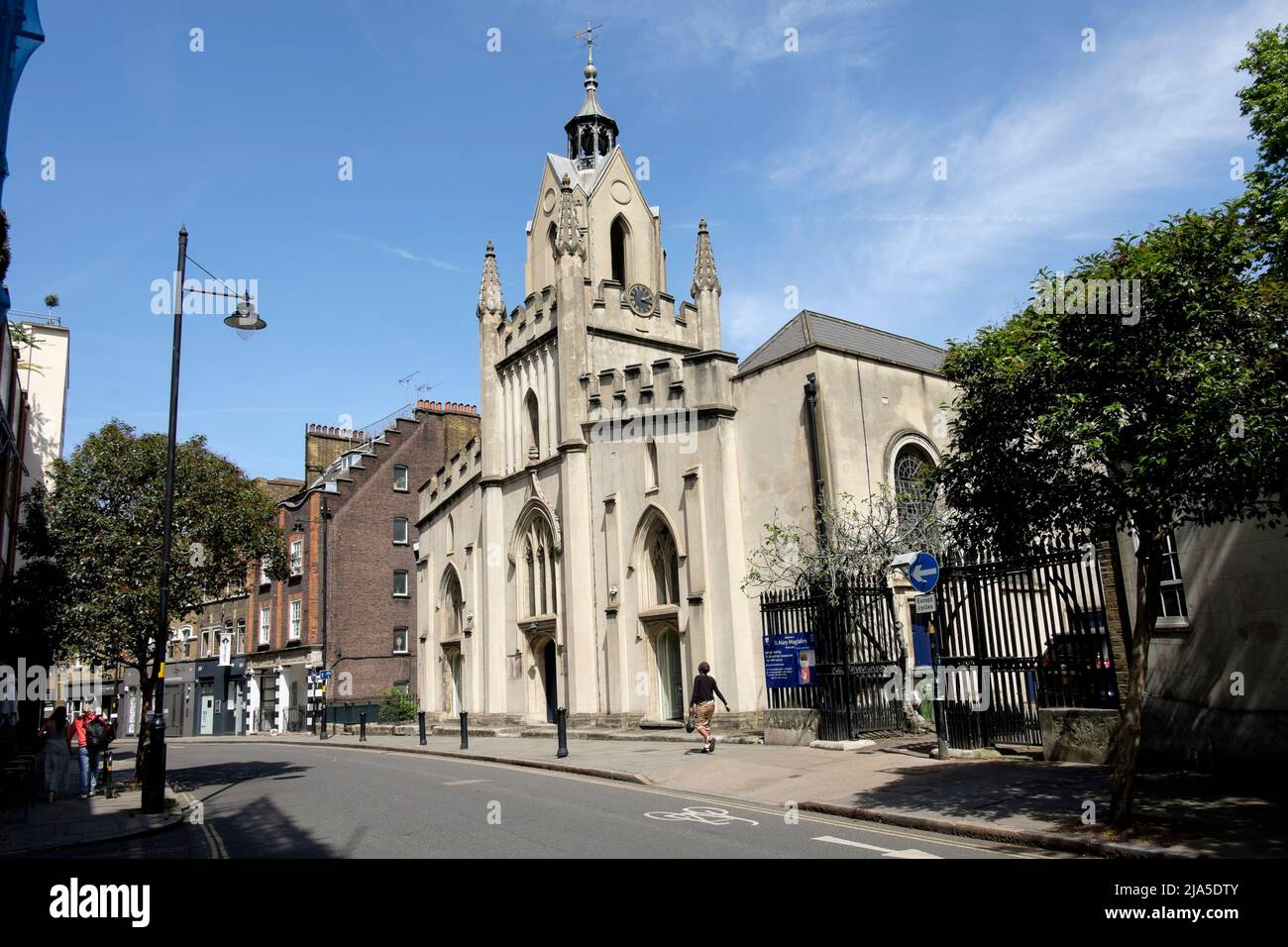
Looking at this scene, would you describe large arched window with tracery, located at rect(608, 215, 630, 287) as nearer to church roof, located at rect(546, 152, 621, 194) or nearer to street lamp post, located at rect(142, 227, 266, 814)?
church roof, located at rect(546, 152, 621, 194)

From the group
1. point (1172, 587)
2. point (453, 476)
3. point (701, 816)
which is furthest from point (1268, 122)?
point (453, 476)

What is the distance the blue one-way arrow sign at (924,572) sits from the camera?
1322 centimetres

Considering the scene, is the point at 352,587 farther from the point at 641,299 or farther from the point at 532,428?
Result: the point at 641,299

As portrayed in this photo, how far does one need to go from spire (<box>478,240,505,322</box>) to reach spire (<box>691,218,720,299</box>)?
25.8 feet

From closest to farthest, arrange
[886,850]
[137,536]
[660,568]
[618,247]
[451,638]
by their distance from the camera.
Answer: [886,850]
[137,536]
[660,568]
[618,247]
[451,638]

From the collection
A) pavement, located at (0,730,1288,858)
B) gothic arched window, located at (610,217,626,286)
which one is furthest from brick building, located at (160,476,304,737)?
pavement, located at (0,730,1288,858)

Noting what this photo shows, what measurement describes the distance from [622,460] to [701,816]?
638 inches

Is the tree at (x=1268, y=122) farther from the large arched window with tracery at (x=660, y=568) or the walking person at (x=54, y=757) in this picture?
the walking person at (x=54, y=757)

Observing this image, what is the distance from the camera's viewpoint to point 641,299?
30312mm

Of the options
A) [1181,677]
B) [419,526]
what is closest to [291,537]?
[419,526]

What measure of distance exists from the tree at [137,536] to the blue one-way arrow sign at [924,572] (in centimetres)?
1376

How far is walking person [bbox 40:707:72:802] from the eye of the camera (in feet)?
56.1

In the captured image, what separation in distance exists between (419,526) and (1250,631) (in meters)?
34.0
